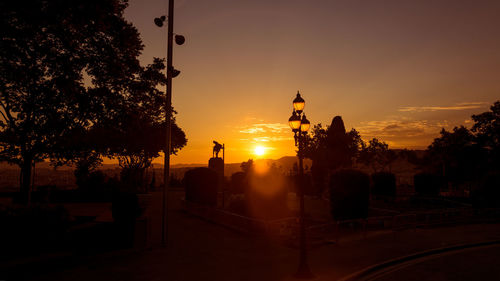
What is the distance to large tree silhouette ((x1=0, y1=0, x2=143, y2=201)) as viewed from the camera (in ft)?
41.8

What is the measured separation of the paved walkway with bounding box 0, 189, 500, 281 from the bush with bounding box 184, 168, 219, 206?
7.74 meters

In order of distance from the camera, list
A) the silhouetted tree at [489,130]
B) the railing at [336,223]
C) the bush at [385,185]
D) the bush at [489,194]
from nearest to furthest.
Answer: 1. the railing at [336,223]
2. the bush at [489,194]
3. the bush at [385,185]
4. the silhouetted tree at [489,130]

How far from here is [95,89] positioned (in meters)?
15.2

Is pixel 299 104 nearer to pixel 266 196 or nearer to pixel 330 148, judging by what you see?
pixel 266 196

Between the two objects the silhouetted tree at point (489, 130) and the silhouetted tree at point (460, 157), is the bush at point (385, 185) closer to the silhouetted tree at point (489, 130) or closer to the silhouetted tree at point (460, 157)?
the silhouetted tree at point (460, 157)

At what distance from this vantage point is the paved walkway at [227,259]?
32.7 feet

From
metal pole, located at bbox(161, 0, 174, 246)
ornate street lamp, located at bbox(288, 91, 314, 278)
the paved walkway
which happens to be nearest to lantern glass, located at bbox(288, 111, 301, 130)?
ornate street lamp, located at bbox(288, 91, 314, 278)

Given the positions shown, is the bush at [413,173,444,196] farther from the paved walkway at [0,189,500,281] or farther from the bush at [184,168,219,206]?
the bush at [184,168,219,206]

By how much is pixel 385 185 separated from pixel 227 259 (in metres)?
37.1

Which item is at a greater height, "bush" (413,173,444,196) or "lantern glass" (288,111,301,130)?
"lantern glass" (288,111,301,130)

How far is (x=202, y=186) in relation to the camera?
2691 centimetres

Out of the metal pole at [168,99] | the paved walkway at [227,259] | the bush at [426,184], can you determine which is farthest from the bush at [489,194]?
the metal pole at [168,99]

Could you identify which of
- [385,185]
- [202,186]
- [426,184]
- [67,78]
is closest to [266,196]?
[202,186]

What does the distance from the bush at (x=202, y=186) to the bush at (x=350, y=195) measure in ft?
33.2
